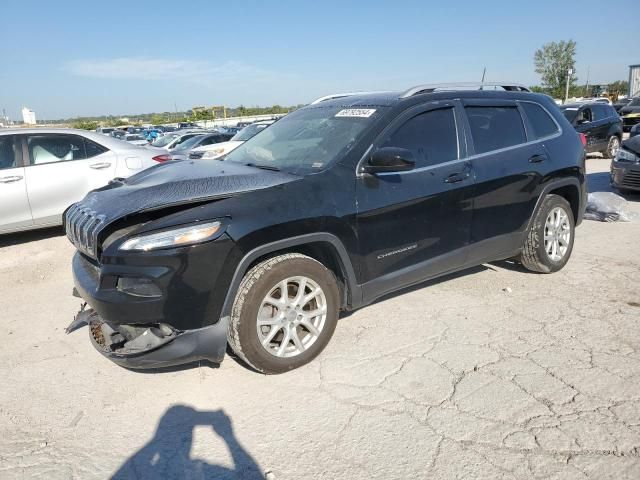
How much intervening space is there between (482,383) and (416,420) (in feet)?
1.95

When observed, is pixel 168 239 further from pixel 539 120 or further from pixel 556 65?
pixel 556 65

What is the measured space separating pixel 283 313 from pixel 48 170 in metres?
4.91

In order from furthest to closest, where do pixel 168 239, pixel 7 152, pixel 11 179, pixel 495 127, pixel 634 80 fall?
pixel 634 80, pixel 7 152, pixel 11 179, pixel 495 127, pixel 168 239

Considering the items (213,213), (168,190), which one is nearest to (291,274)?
(213,213)

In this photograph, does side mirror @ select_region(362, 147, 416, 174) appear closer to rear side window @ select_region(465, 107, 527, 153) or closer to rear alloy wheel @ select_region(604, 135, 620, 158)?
rear side window @ select_region(465, 107, 527, 153)

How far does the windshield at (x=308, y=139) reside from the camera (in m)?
3.54

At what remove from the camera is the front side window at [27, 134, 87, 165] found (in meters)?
6.51

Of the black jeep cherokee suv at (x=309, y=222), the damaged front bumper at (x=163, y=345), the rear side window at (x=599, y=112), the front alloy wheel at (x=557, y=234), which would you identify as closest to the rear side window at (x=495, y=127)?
the black jeep cherokee suv at (x=309, y=222)

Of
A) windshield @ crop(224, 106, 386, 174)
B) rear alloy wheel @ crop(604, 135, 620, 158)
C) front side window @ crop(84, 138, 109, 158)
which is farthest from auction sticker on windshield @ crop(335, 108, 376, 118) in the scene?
rear alloy wheel @ crop(604, 135, 620, 158)

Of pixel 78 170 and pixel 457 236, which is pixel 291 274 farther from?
pixel 78 170

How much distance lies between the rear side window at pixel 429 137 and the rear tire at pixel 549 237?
129 centimetres

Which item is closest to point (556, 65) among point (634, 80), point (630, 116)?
point (634, 80)

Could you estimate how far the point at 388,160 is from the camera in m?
3.29

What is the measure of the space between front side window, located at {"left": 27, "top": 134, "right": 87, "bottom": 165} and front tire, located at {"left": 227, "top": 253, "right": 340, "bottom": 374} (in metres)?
4.95
